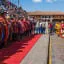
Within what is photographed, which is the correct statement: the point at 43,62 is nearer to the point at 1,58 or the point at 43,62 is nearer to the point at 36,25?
the point at 1,58

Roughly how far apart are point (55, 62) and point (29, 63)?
1809 mm

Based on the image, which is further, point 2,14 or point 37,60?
point 2,14

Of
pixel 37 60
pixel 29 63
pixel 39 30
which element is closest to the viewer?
pixel 29 63

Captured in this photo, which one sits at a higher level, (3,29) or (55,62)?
(3,29)

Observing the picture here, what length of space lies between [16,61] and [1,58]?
1178mm

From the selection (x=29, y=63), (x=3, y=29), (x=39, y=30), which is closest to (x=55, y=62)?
(x=29, y=63)

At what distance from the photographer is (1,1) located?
1833 cm

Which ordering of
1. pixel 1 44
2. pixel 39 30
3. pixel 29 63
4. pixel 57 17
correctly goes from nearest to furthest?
pixel 29 63, pixel 1 44, pixel 39 30, pixel 57 17

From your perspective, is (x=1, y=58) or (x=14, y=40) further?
(x=14, y=40)

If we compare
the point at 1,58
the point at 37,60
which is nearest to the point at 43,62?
the point at 37,60

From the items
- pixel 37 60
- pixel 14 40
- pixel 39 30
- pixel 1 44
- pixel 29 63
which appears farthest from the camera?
pixel 39 30

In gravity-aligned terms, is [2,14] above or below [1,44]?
above

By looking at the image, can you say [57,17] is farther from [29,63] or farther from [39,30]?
[29,63]

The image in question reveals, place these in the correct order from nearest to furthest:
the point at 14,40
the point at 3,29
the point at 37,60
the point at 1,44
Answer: the point at 37,60
the point at 3,29
the point at 1,44
the point at 14,40
